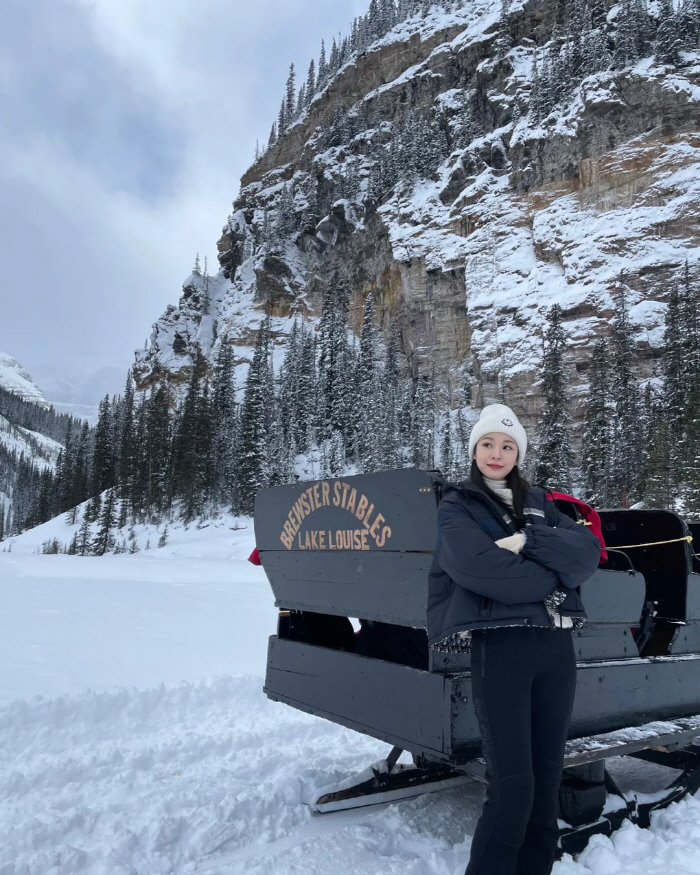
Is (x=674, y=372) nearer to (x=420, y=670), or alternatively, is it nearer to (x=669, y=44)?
(x=669, y=44)

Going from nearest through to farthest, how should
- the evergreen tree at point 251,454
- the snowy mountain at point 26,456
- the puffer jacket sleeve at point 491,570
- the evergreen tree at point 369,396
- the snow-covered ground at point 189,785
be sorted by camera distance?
the puffer jacket sleeve at point 491,570, the snow-covered ground at point 189,785, the evergreen tree at point 251,454, the evergreen tree at point 369,396, the snowy mountain at point 26,456

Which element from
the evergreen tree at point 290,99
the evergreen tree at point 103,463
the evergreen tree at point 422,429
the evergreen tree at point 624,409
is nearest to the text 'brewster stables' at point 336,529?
the evergreen tree at point 624,409

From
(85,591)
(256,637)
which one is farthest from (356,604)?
(85,591)

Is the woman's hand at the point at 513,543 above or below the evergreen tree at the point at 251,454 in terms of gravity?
below

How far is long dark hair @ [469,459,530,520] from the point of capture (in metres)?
2.41

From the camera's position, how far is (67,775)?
3.81 metres

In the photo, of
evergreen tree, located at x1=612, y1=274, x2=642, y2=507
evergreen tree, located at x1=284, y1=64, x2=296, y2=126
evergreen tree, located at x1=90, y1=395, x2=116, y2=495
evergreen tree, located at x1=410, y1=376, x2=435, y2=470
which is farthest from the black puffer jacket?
evergreen tree, located at x1=284, y1=64, x2=296, y2=126

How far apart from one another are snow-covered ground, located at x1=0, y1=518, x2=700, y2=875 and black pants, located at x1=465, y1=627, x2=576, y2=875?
867 millimetres

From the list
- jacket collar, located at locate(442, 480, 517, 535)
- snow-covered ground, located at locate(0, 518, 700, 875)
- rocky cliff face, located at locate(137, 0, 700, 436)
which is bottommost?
snow-covered ground, located at locate(0, 518, 700, 875)

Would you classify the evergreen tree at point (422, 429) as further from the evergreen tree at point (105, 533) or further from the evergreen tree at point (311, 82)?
the evergreen tree at point (311, 82)

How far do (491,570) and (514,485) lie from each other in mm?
490

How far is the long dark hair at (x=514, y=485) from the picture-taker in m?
2.41

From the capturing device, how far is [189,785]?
12.6 feet

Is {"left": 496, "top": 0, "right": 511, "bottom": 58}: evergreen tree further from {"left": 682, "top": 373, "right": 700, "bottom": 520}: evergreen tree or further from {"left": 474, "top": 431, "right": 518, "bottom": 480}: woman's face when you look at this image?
{"left": 474, "top": 431, "right": 518, "bottom": 480}: woman's face
